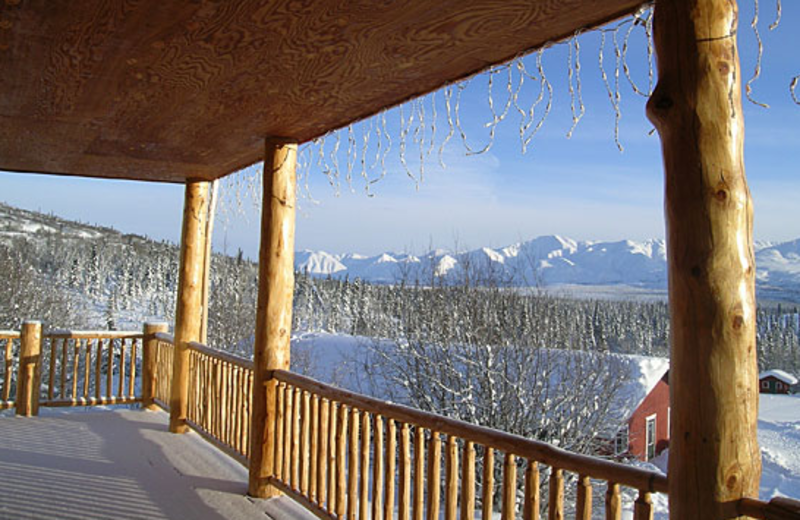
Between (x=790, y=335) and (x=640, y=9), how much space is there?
7559cm

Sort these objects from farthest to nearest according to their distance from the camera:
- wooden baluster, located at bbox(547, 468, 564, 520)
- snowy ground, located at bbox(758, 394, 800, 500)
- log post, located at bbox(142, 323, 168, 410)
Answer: snowy ground, located at bbox(758, 394, 800, 500)
log post, located at bbox(142, 323, 168, 410)
wooden baluster, located at bbox(547, 468, 564, 520)

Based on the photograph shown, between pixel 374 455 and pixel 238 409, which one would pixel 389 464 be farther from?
pixel 238 409

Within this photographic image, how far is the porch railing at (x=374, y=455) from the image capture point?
6.54 ft

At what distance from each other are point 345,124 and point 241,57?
111cm

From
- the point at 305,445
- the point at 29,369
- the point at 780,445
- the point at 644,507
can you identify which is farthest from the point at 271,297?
the point at 780,445

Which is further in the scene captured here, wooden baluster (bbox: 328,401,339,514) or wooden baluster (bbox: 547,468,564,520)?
wooden baluster (bbox: 328,401,339,514)

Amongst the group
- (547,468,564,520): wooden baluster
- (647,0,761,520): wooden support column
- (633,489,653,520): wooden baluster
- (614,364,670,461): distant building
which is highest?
(647,0,761,520): wooden support column

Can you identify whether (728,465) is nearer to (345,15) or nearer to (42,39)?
(345,15)

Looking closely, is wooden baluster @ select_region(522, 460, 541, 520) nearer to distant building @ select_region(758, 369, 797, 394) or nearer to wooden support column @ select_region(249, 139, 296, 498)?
wooden support column @ select_region(249, 139, 296, 498)

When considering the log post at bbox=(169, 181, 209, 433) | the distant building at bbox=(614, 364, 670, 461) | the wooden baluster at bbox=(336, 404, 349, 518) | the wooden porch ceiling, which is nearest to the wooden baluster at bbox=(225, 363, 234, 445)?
the log post at bbox=(169, 181, 209, 433)

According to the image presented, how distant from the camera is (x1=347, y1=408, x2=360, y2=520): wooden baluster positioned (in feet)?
10.3

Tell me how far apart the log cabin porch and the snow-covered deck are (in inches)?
9.0

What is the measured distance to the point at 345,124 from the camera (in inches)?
138

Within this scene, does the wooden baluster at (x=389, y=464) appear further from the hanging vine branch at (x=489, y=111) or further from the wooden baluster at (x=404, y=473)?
the hanging vine branch at (x=489, y=111)
